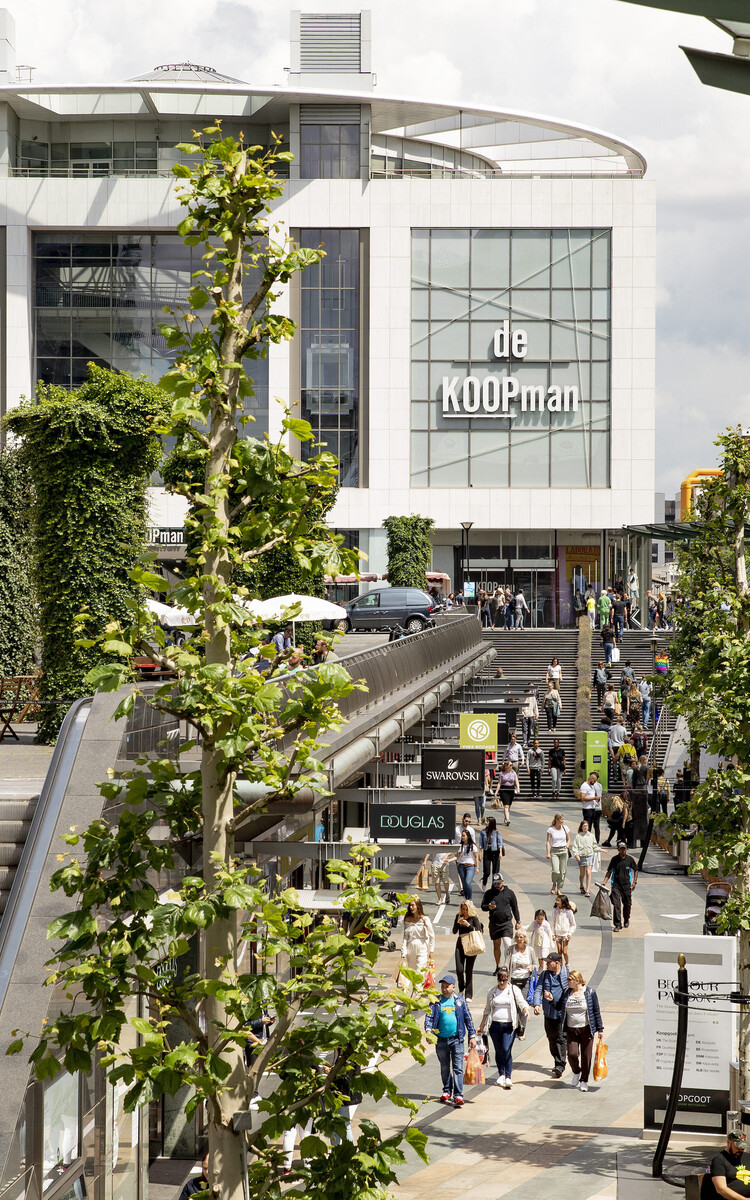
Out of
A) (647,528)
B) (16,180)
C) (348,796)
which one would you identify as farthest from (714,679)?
(16,180)

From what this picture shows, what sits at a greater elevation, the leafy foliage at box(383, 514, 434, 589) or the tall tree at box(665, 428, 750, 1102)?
the leafy foliage at box(383, 514, 434, 589)

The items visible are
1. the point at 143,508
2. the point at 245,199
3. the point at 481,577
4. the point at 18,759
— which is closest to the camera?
the point at 245,199

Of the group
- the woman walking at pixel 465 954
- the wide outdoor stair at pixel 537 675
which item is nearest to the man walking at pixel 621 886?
the woman walking at pixel 465 954

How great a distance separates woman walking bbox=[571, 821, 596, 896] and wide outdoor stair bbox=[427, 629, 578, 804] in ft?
38.4

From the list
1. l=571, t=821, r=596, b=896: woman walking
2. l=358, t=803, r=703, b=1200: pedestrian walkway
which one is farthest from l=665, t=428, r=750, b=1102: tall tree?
l=571, t=821, r=596, b=896: woman walking

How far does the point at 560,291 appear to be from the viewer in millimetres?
58500

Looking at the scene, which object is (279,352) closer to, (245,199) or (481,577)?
(481,577)

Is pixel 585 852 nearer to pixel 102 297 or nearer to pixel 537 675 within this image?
pixel 537 675

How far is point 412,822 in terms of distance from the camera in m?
16.1

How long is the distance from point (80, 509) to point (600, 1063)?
915 cm

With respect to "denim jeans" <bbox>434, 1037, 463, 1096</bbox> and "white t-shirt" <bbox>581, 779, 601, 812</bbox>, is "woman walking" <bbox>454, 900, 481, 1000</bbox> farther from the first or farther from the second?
"white t-shirt" <bbox>581, 779, 601, 812</bbox>

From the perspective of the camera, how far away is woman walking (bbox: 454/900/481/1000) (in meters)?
16.5

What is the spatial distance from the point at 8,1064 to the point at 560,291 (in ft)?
180

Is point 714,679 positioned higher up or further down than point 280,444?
further down
